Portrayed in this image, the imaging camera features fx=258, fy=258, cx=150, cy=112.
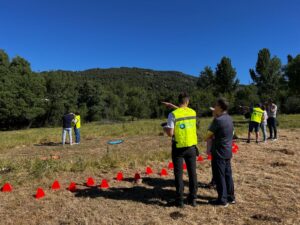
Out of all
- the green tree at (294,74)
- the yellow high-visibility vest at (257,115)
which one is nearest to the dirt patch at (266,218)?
the yellow high-visibility vest at (257,115)

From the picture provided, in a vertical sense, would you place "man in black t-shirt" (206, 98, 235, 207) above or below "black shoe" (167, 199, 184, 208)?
above

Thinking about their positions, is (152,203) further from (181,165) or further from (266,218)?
(266,218)

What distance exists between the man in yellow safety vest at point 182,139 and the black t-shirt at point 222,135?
1.24ft

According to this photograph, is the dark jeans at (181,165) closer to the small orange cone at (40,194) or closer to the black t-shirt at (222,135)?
the black t-shirt at (222,135)

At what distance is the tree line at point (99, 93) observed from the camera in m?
41.8

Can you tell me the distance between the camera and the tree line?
41.8 meters

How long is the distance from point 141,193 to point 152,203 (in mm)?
633

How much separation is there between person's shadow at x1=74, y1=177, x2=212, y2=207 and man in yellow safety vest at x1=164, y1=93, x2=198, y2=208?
44 cm

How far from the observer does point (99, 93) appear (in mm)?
64688

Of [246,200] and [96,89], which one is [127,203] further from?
[96,89]

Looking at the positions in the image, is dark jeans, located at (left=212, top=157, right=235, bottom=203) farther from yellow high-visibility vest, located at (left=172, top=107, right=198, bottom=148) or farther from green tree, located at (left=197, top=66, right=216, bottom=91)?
green tree, located at (left=197, top=66, right=216, bottom=91)

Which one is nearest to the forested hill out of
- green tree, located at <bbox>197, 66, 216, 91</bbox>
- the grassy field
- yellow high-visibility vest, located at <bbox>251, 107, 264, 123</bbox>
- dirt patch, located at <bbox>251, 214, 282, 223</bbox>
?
green tree, located at <bbox>197, 66, 216, 91</bbox>

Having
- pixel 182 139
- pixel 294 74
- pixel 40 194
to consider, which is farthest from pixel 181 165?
pixel 294 74

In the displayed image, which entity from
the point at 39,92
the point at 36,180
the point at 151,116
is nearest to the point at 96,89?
the point at 39,92
